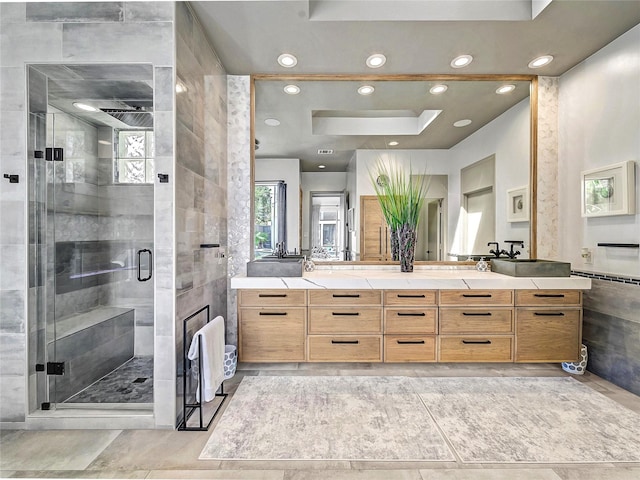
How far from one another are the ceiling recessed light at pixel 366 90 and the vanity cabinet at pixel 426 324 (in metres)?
1.84

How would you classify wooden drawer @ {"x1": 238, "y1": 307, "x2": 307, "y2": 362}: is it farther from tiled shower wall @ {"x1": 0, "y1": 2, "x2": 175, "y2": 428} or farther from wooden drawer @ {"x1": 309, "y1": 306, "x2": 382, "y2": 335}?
tiled shower wall @ {"x1": 0, "y1": 2, "x2": 175, "y2": 428}

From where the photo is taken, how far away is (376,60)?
259 centimetres

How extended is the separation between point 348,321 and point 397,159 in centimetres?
156

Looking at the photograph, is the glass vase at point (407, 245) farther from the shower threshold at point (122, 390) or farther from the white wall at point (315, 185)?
the shower threshold at point (122, 390)

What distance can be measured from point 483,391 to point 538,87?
9.06ft

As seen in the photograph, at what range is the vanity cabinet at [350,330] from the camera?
2455mm

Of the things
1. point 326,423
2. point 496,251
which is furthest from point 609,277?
point 326,423

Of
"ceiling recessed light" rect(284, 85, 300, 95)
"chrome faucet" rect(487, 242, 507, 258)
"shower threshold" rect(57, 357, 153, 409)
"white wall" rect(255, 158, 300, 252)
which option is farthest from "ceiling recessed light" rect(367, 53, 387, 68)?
"shower threshold" rect(57, 357, 153, 409)

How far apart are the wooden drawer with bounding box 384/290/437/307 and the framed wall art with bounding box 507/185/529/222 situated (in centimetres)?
120

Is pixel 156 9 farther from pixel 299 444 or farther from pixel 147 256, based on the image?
pixel 299 444

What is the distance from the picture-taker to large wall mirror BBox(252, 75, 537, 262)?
112 inches

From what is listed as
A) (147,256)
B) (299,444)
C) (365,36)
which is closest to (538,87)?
(365,36)

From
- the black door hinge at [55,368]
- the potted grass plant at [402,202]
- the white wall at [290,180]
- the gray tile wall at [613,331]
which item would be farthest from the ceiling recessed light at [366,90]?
the black door hinge at [55,368]

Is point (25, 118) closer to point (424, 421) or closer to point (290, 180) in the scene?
point (290, 180)
